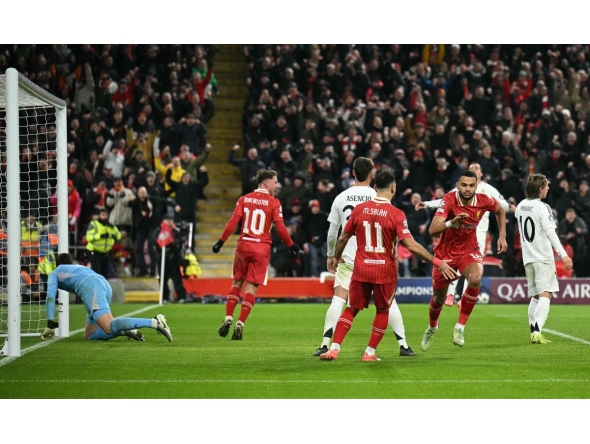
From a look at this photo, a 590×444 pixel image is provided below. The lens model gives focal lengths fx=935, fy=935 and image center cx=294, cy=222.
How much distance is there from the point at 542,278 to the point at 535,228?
634 millimetres

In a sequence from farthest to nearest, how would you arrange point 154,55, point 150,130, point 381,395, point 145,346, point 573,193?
point 154,55
point 150,130
point 573,193
point 145,346
point 381,395

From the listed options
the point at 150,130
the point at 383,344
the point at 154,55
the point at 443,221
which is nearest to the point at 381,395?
the point at 443,221

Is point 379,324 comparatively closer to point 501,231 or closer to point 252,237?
point 501,231

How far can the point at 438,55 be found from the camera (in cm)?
2642

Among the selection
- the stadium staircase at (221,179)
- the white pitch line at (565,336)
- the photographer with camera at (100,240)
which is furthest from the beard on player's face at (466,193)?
the stadium staircase at (221,179)

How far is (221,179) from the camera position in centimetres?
2553

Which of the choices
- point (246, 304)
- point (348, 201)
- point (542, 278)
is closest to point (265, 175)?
point (246, 304)

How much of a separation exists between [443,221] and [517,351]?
1.82m

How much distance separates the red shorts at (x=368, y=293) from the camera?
9.23 meters

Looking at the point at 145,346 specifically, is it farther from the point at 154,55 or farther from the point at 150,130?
the point at 154,55

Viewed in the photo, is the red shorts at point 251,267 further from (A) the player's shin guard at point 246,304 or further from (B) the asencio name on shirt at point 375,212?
(B) the asencio name on shirt at point 375,212

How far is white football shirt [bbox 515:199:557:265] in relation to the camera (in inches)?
459

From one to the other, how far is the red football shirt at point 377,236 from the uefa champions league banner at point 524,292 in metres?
11.3

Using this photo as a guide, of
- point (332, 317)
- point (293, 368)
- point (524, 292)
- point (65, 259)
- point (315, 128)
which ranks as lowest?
point (524, 292)
